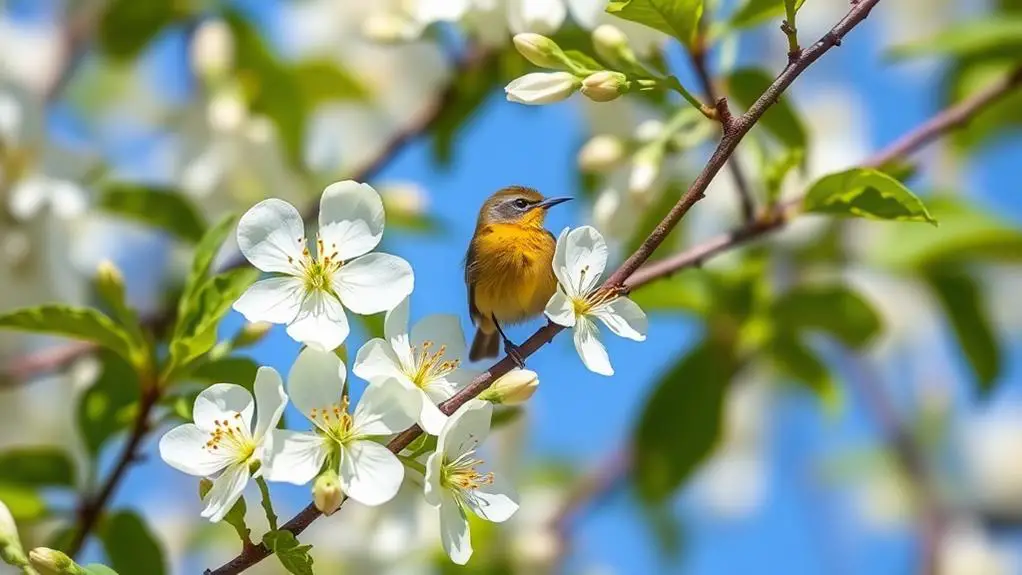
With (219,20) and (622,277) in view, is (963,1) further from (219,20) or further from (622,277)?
(622,277)

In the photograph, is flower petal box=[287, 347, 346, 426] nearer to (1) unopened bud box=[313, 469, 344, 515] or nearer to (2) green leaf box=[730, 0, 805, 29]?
(1) unopened bud box=[313, 469, 344, 515]

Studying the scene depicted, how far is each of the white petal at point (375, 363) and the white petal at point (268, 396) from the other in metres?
0.08

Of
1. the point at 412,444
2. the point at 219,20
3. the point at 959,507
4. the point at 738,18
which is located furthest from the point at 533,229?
the point at 959,507

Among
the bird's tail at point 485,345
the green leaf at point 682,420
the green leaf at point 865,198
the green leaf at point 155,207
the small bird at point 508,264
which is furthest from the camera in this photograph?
the green leaf at point 682,420

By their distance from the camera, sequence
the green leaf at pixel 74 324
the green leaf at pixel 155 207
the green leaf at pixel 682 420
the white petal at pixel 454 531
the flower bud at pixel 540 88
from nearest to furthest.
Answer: the white petal at pixel 454 531
the flower bud at pixel 540 88
the green leaf at pixel 74 324
the green leaf at pixel 155 207
the green leaf at pixel 682 420

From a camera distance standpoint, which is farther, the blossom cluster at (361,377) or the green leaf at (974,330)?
the green leaf at (974,330)

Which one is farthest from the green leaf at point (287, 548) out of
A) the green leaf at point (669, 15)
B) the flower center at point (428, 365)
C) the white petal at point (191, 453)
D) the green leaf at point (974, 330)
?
the green leaf at point (974, 330)

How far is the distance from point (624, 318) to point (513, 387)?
14 centimetres

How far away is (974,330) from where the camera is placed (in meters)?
2.52

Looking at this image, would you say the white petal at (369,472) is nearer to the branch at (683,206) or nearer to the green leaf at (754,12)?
the branch at (683,206)

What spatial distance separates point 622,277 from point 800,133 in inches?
37.6

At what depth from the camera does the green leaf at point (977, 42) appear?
2250 millimetres

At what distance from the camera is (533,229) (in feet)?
6.29

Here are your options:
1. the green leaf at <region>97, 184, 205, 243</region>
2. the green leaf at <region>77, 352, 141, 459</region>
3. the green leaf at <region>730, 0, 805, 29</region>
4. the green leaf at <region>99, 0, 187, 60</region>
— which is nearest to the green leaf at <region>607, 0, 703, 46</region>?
the green leaf at <region>730, 0, 805, 29</region>
